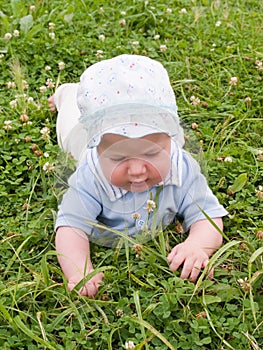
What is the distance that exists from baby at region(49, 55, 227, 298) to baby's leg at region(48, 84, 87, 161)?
0.05 ft

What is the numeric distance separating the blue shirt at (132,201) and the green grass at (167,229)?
0.09 m

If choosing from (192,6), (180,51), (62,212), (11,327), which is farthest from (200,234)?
(192,6)

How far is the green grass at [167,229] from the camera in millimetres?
2748

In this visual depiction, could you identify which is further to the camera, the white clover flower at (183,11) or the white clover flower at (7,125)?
the white clover flower at (183,11)

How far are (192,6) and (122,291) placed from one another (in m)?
2.92

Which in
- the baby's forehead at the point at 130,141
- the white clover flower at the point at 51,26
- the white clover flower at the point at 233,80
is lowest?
the white clover flower at the point at 233,80

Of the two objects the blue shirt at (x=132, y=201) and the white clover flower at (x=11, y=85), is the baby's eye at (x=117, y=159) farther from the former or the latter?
the white clover flower at (x=11, y=85)

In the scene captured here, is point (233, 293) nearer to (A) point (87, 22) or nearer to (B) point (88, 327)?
(B) point (88, 327)

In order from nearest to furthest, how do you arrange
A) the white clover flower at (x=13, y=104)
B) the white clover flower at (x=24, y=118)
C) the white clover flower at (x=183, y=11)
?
the white clover flower at (x=24, y=118) → the white clover flower at (x=13, y=104) → the white clover flower at (x=183, y=11)

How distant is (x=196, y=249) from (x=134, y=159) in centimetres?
48

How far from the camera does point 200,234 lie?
3.13 metres

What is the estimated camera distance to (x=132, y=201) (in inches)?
124

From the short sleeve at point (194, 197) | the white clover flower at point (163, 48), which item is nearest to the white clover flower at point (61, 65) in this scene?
the white clover flower at point (163, 48)

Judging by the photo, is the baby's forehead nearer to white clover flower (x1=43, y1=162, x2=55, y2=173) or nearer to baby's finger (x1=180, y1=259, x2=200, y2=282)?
baby's finger (x1=180, y1=259, x2=200, y2=282)
